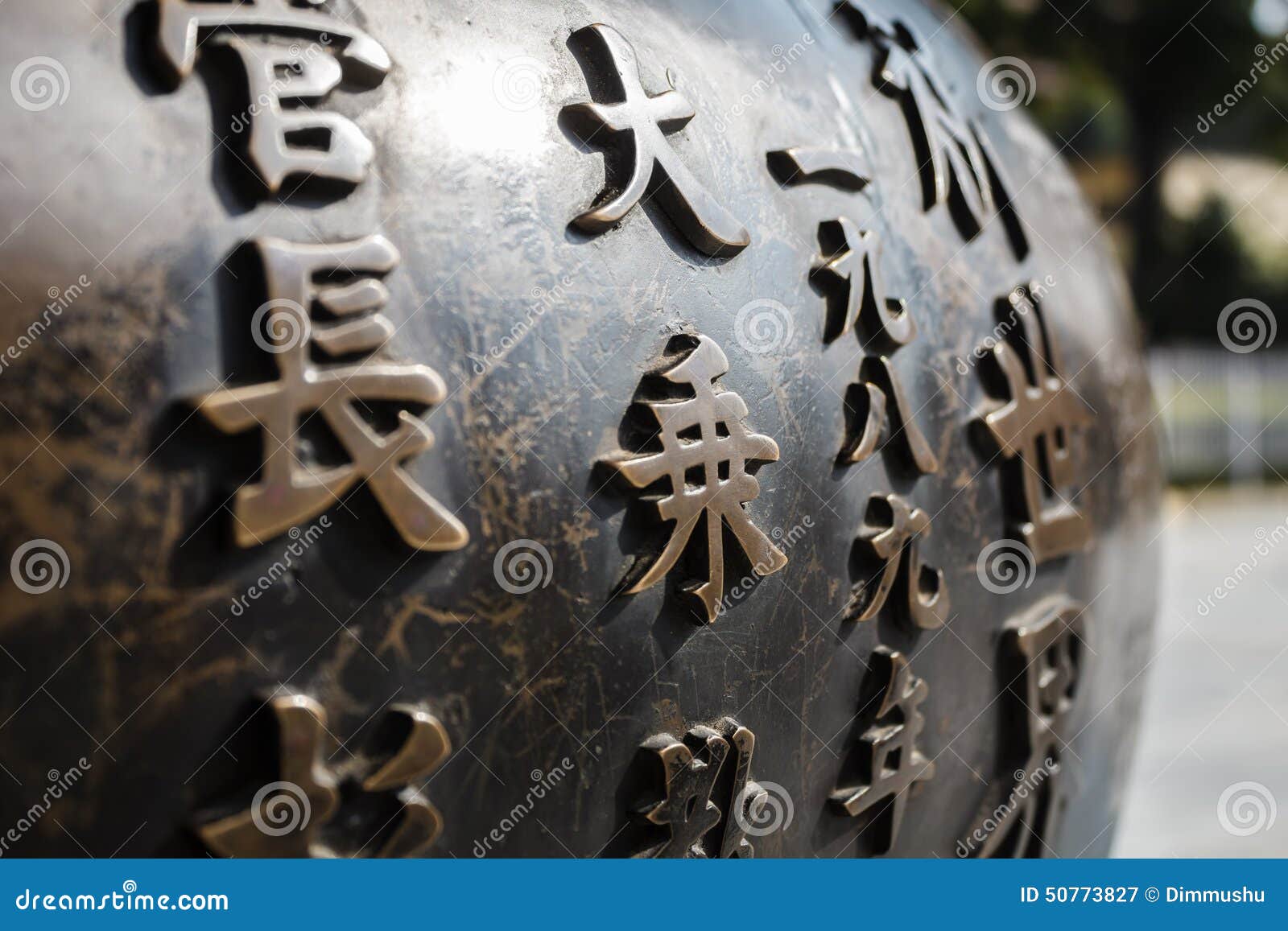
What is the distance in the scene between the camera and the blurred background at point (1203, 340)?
13.4ft

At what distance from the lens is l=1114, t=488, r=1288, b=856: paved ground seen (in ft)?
12.0

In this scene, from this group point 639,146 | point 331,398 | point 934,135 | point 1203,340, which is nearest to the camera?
point 331,398

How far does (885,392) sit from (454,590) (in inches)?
23.5

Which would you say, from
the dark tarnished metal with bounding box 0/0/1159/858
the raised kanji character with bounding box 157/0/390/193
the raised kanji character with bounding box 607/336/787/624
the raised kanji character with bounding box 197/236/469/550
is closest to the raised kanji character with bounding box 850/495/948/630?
the dark tarnished metal with bounding box 0/0/1159/858

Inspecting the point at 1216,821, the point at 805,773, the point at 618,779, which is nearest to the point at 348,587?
the point at 618,779

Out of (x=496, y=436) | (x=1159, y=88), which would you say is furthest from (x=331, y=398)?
(x=1159, y=88)

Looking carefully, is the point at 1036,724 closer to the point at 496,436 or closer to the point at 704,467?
the point at 704,467

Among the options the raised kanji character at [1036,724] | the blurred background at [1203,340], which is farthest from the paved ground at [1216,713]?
the raised kanji character at [1036,724]

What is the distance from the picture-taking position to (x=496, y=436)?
1172 mm

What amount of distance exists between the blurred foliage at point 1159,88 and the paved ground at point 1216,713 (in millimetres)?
4748

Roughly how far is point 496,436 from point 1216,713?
167 inches

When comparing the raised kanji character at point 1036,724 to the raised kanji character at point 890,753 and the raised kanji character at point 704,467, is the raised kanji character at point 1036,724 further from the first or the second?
the raised kanji character at point 704,467

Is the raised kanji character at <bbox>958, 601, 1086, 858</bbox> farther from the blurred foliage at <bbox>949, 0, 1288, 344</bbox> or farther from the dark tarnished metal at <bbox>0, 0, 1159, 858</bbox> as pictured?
the blurred foliage at <bbox>949, 0, 1288, 344</bbox>

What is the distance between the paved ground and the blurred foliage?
4.75 m
